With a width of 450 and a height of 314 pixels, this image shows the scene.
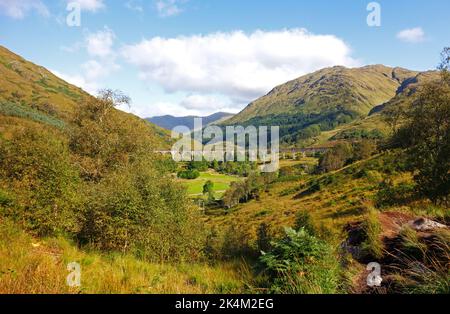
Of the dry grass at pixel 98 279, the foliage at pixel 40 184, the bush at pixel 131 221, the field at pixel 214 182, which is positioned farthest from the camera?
the field at pixel 214 182

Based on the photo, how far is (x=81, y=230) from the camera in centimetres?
1689

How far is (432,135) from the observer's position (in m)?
19.4

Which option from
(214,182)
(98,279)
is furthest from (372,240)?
(214,182)

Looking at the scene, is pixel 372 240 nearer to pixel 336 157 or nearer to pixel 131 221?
pixel 131 221

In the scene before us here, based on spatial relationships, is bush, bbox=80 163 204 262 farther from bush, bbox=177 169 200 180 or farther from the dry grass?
bush, bbox=177 169 200 180

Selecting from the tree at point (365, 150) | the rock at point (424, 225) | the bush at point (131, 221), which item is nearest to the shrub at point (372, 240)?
the rock at point (424, 225)

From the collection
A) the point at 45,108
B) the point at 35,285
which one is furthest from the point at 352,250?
the point at 45,108

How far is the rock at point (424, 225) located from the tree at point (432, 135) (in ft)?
38.1

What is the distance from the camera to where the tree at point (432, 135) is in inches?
736

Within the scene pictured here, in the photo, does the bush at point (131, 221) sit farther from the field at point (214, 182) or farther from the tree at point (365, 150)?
the field at point (214, 182)

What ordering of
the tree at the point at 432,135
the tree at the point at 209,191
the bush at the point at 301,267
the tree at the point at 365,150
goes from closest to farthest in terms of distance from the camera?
the bush at the point at 301,267 < the tree at the point at 432,135 < the tree at the point at 365,150 < the tree at the point at 209,191

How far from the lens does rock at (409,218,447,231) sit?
8938 millimetres

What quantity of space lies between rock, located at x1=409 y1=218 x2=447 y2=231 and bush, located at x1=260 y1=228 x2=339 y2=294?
426 cm
